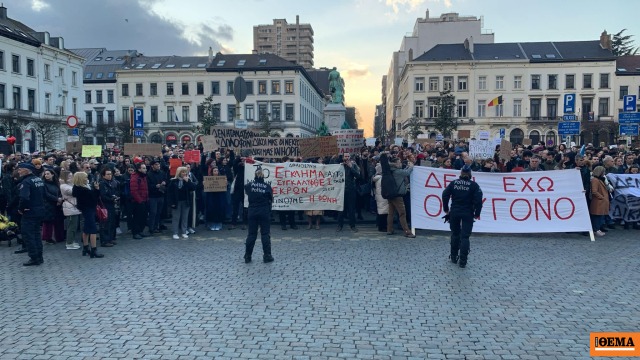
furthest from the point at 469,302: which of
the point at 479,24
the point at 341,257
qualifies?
the point at 479,24

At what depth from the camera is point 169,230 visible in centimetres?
1388

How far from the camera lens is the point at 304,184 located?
555 inches

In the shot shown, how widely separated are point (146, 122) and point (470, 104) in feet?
156

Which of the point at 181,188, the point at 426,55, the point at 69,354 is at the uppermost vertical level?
the point at 426,55

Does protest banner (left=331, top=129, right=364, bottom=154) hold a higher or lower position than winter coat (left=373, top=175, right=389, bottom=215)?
higher

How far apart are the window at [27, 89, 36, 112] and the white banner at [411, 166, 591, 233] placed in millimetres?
53190

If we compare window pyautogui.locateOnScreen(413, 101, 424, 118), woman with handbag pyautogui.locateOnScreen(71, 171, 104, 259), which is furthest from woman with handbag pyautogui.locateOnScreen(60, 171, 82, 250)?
window pyautogui.locateOnScreen(413, 101, 424, 118)

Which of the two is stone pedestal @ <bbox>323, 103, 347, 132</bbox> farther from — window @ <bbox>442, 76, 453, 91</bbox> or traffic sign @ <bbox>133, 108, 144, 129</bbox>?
window @ <bbox>442, 76, 453, 91</bbox>

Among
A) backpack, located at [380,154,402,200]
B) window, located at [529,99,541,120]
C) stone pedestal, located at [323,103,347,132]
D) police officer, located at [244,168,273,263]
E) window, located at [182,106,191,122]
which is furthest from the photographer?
window, located at [182,106,191,122]

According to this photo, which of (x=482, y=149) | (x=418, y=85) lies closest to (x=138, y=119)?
(x=482, y=149)

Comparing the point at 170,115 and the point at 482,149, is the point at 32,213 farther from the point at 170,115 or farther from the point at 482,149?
the point at 170,115

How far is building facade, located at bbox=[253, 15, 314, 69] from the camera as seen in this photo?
166625 millimetres

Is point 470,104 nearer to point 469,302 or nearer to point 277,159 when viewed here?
point 277,159

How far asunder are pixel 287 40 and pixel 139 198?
528ft
